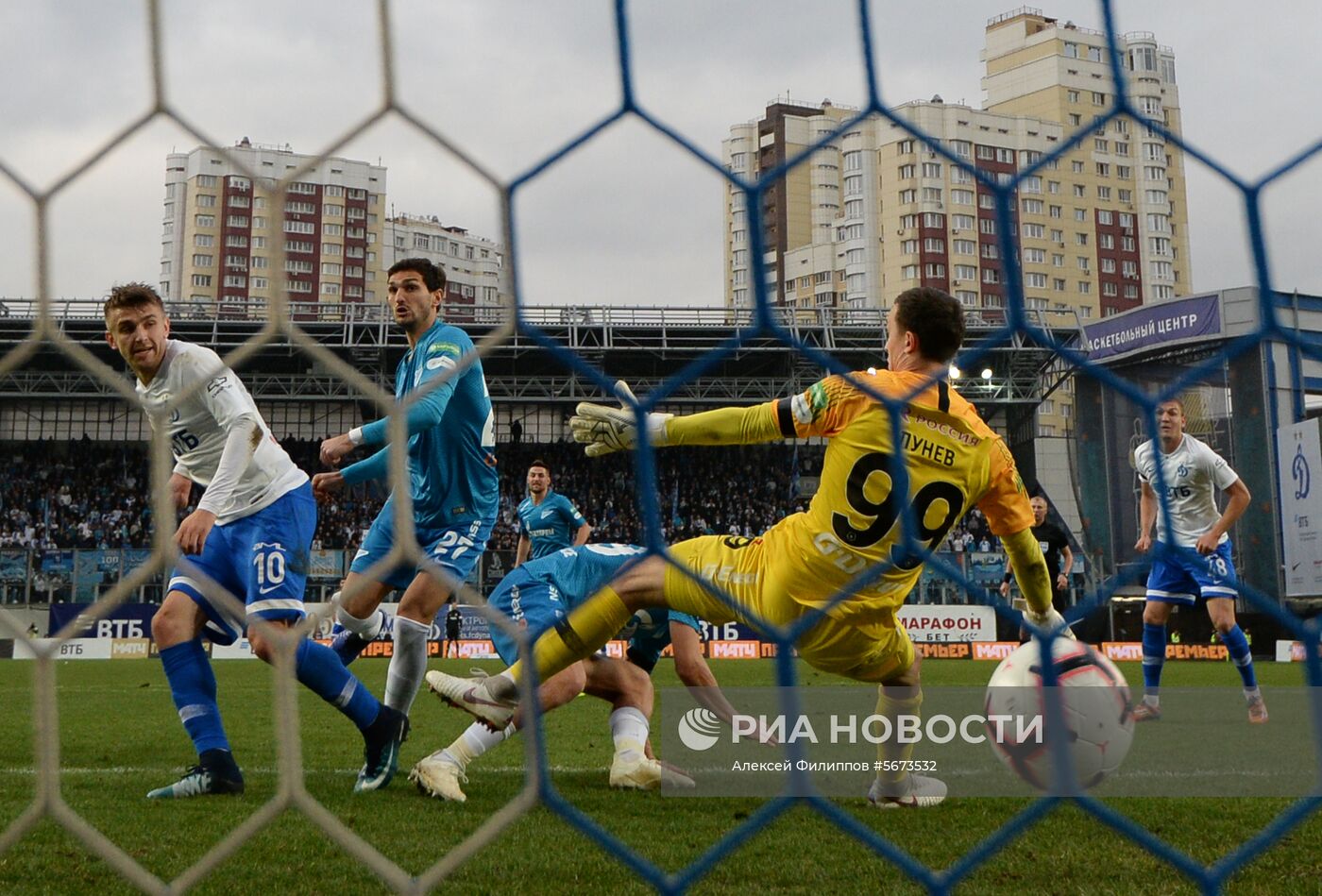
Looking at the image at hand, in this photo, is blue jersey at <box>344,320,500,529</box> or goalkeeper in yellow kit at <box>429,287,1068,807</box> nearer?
goalkeeper in yellow kit at <box>429,287,1068,807</box>

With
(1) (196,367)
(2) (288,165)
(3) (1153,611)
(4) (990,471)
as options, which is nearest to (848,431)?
(4) (990,471)

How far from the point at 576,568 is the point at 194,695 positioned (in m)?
1.38

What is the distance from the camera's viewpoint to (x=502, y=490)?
22.6 meters

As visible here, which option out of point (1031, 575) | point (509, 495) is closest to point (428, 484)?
point (1031, 575)

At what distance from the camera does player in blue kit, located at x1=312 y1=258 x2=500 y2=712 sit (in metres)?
3.83

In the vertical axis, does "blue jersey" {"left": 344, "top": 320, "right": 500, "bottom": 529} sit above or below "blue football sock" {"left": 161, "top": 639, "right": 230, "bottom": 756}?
above

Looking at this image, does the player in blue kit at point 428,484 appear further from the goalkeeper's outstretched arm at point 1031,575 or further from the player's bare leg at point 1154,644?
the player's bare leg at point 1154,644

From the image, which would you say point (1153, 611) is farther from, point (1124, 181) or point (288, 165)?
point (288, 165)

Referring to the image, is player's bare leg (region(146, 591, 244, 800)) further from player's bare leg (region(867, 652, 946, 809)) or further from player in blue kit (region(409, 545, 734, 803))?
player's bare leg (region(867, 652, 946, 809))

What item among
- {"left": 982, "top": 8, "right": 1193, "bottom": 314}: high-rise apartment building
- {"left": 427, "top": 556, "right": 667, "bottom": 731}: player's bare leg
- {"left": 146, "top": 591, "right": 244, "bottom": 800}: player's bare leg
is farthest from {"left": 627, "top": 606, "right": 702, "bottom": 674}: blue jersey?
{"left": 982, "top": 8, "right": 1193, "bottom": 314}: high-rise apartment building

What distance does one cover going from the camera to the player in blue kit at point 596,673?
3.69 meters

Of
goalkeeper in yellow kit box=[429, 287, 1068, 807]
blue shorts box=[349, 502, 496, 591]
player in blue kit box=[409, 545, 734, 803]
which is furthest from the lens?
blue shorts box=[349, 502, 496, 591]

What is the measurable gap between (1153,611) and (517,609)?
457 centimetres

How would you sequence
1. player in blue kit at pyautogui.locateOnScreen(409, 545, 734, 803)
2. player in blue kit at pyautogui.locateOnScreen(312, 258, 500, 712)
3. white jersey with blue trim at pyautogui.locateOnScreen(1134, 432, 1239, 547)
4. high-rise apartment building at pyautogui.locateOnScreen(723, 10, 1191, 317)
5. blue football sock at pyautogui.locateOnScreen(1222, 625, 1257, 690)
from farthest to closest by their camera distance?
blue football sock at pyautogui.locateOnScreen(1222, 625, 1257, 690), white jersey with blue trim at pyautogui.locateOnScreen(1134, 432, 1239, 547), player in blue kit at pyautogui.locateOnScreen(312, 258, 500, 712), player in blue kit at pyautogui.locateOnScreen(409, 545, 734, 803), high-rise apartment building at pyautogui.locateOnScreen(723, 10, 1191, 317)
